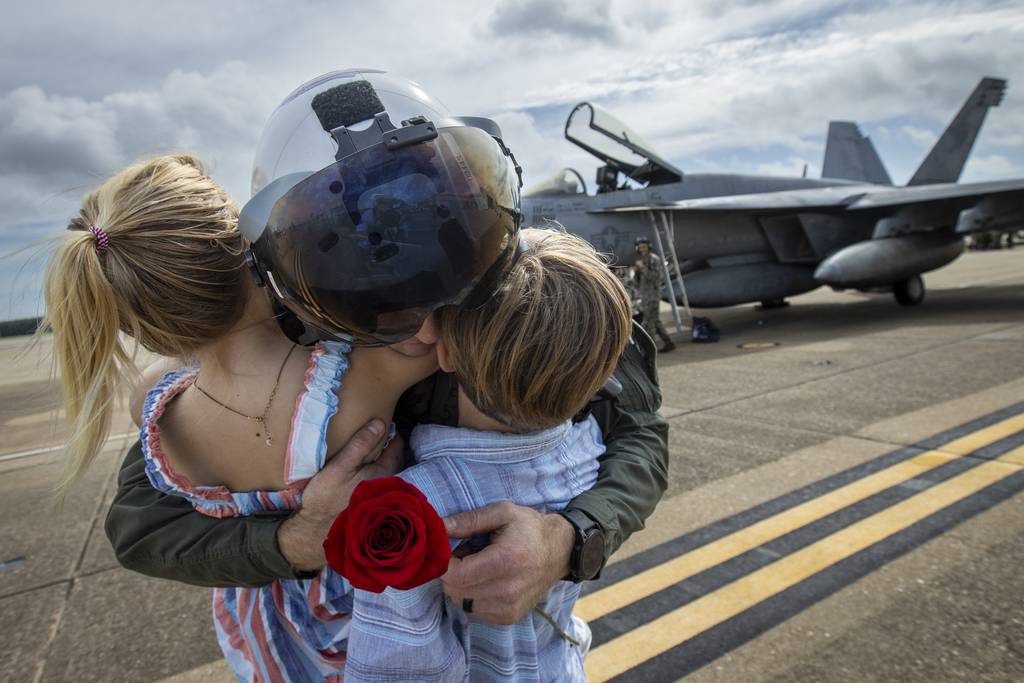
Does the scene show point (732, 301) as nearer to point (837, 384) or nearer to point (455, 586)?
point (837, 384)

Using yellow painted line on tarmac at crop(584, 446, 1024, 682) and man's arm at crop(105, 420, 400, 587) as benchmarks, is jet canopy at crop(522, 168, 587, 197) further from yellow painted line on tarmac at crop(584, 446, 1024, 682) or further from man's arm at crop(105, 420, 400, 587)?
man's arm at crop(105, 420, 400, 587)

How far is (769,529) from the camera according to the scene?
323 cm

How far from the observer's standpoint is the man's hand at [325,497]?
1.06 meters

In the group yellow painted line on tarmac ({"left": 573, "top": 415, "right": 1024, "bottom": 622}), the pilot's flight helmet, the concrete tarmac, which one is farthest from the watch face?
yellow painted line on tarmac ({"left": 573, "top": 415, "right": 1024, "bottom": 622})

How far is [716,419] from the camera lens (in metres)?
5.25

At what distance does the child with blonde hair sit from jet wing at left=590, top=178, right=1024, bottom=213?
935cm

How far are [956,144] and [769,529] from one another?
15740 millimetres

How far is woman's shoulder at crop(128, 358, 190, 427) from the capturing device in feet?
4.36

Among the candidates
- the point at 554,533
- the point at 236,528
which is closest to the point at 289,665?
the point at 236,528

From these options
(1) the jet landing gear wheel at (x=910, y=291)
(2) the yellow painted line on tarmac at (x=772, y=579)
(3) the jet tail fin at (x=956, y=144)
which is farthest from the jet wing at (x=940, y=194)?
(2) the yellow painted line on tarmac at (x=772, y=579)

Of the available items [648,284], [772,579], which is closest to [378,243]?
[772,579]

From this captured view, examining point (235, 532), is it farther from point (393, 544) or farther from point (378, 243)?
point (378, 243)

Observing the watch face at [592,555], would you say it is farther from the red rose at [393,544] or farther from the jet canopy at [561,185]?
the jet canopy at [561,185]

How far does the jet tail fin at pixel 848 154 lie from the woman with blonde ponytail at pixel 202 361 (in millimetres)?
19023
